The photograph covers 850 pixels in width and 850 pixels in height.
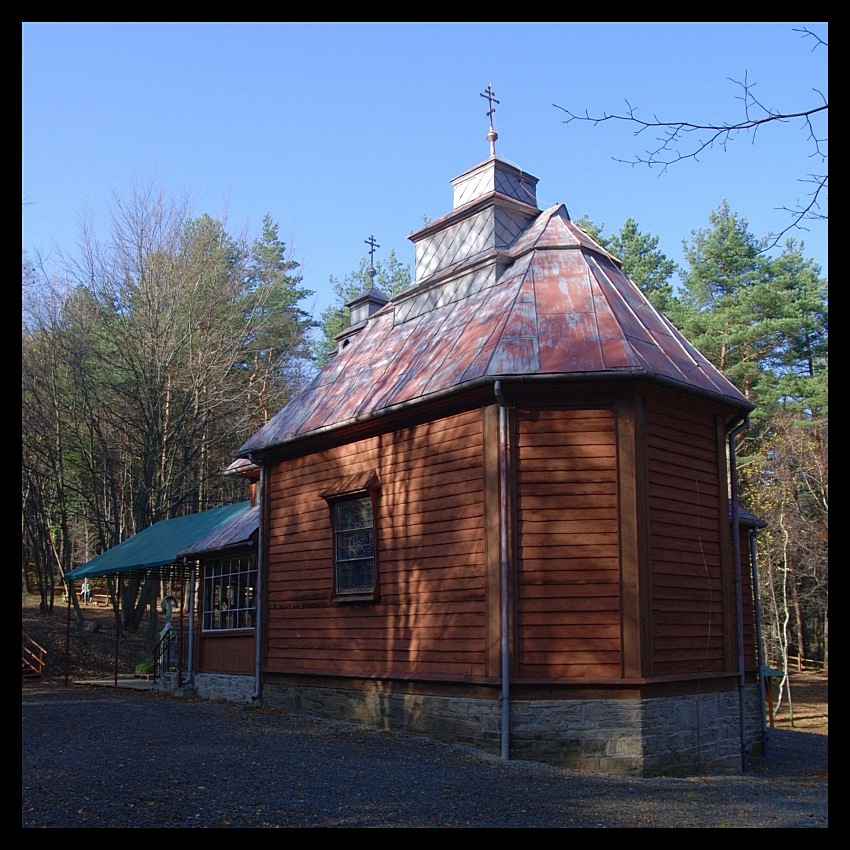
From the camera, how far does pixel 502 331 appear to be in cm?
1205

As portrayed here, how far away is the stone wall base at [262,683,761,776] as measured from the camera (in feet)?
33.7

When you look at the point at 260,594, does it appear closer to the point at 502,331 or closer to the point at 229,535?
the point at 229,535

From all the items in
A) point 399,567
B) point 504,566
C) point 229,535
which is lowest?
point 399,567

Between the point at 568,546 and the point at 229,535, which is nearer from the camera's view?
the point at 568,546

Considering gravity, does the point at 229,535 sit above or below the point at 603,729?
above

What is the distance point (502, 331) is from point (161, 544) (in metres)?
12.3

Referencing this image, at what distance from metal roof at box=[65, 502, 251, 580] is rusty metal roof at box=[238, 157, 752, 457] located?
4805mm

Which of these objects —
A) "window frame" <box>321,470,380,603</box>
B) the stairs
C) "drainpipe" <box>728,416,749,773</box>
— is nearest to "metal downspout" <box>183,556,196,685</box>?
the stairs

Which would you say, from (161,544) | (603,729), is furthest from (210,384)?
(603,729)

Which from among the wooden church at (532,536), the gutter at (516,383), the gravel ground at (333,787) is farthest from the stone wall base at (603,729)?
the gutter at (516,383)

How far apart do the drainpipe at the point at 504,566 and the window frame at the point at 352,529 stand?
271 cm

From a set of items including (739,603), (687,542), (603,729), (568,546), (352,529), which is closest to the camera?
(603,729)

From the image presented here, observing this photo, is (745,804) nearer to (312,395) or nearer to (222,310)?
(312,395)

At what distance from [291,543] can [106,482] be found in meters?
18.5
